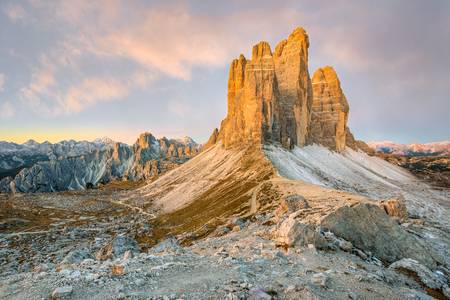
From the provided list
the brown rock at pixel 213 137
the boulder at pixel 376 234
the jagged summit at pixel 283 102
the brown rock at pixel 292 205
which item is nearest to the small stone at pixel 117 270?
the boulder at pixel 376 234

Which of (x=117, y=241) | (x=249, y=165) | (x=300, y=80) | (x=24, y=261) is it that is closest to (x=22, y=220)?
(x=24, y=261)

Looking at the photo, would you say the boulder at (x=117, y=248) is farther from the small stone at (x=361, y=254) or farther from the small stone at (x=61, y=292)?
the small stone at (x=361, y=254)

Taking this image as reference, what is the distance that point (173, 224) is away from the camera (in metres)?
67.4

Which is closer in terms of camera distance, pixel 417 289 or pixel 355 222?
pixel 417 289

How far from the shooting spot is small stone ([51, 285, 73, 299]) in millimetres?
12086

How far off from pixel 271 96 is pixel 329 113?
7170 centimetres

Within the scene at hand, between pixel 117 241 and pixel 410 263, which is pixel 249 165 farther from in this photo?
pixel 410 263

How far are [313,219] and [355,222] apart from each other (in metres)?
3.72

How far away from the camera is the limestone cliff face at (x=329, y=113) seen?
17475cm

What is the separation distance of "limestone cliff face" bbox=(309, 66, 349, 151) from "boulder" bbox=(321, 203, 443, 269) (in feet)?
475

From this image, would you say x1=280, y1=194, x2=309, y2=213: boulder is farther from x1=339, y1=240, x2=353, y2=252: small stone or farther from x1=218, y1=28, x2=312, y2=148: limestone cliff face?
x1=218, y1=28, x2=312, y2=148: limestone cliff face

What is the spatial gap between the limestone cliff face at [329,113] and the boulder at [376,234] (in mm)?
144845

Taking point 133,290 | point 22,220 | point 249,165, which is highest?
point 249,165

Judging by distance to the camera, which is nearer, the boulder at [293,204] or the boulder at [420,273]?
the boulder at [420,273]
